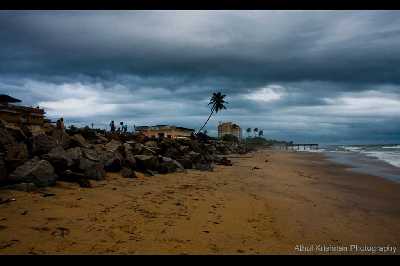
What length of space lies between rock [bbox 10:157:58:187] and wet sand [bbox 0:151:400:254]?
0.35 meters

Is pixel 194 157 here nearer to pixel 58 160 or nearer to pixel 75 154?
pixel 75 154

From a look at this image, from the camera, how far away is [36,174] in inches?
315

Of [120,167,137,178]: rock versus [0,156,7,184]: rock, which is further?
[120,167,137,178]: rock

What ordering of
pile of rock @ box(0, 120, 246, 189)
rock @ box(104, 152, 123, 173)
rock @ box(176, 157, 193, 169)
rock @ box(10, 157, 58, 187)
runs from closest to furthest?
rock @ box(10, 157, 58, 187), pile of rock @ box(0, 120, 246, 189), rock @ box(104, 152, 123, 173), rock @ box(176, 157, 193, 169)

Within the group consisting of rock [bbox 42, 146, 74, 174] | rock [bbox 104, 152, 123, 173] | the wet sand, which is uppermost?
rock [bbox 42, 146, 74, 174]

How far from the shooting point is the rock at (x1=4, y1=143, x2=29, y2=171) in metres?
8.12

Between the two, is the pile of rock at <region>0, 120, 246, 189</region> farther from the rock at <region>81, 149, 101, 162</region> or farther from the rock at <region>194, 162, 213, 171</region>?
the rock at <region>194, 162, 213, 171</region>

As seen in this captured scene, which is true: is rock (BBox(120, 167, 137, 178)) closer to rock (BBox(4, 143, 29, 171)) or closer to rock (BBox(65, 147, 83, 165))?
rock (BBox(65, 147, 83, 165))

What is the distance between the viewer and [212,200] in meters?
9.14

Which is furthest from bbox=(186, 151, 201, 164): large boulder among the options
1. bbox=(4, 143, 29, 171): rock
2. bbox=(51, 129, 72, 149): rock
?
bbox=(4, 143, 29, 171): rock

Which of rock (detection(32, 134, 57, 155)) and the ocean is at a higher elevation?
rock (detection(32, 134, 57, 155))

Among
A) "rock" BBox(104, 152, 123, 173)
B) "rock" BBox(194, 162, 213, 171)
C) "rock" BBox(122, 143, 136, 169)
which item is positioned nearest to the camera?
"rock" BBox(104, 152, 123, 173)
